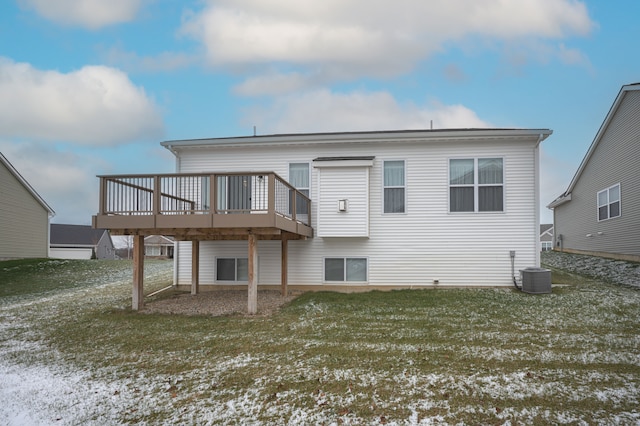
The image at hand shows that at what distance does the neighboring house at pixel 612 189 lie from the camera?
1406 cm

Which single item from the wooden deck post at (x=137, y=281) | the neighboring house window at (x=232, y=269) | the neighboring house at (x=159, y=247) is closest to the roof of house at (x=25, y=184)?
the neighboring house window at (x=232, y=269)

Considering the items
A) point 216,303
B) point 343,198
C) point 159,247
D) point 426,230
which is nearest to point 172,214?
point 216,303

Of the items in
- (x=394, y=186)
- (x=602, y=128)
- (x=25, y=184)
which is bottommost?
(x=394, y=186)

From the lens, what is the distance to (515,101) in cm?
1365

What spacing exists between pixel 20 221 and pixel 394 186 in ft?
67.7

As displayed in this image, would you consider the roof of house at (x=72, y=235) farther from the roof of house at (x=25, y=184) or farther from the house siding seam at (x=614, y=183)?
the house siding seam at (x=614, y=183)

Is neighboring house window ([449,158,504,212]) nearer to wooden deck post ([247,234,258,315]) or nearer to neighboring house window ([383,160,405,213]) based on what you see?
neighboring house window ([383,160,405,213])

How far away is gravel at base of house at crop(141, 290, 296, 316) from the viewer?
903 centimetres

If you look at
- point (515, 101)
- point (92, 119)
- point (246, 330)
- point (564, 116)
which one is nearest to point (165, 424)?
point (246, 330)

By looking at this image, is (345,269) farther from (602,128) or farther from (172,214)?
(602,128)

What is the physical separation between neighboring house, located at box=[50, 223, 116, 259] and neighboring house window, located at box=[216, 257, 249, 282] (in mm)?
31523

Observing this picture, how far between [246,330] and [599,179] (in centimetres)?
1648

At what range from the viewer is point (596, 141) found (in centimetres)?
1672

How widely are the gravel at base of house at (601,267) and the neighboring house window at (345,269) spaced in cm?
748
